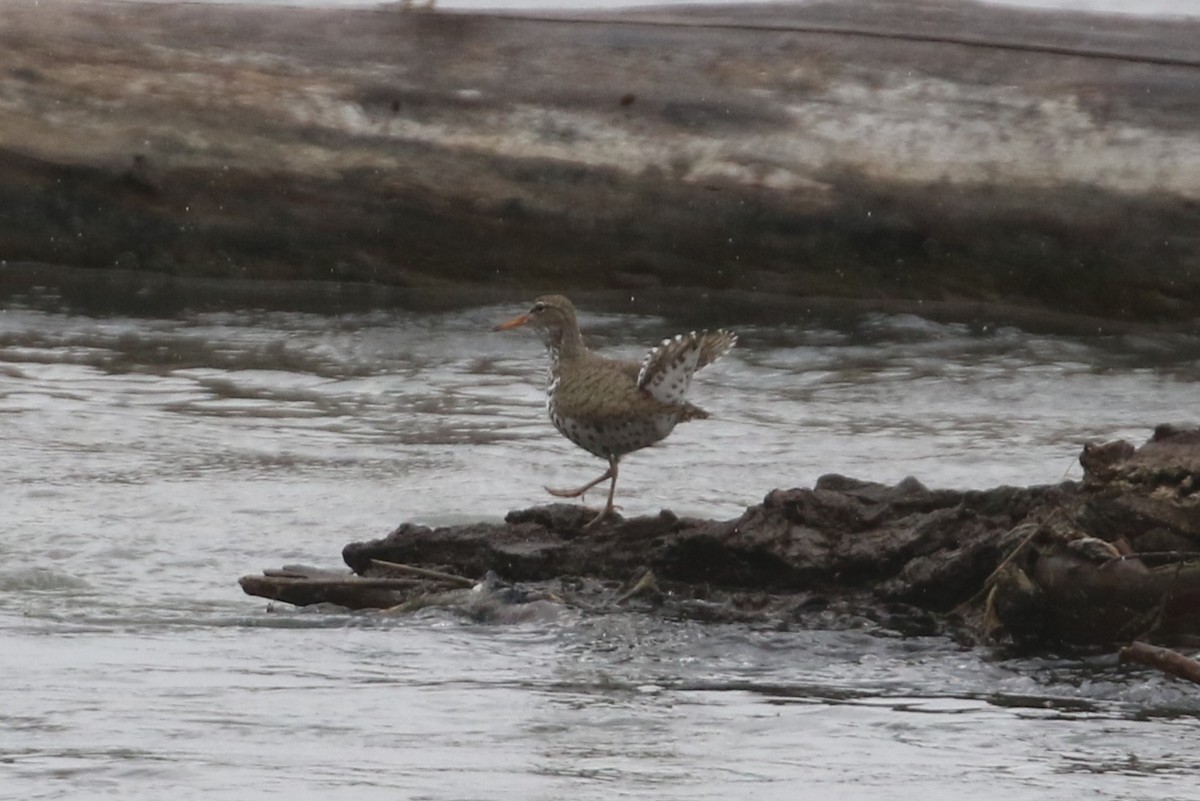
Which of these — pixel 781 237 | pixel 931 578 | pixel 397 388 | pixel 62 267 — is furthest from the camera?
pixel 62 267

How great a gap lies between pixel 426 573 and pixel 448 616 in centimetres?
17

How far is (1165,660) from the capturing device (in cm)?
402

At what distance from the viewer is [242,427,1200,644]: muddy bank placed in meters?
4.69

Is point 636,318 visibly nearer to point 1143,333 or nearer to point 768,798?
point 1143,333

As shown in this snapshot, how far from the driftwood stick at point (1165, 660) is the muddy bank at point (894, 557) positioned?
1.84 ft

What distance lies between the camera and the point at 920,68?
941 centimetres

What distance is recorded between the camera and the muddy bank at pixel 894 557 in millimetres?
4688

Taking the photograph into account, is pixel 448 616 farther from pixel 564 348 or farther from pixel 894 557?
pixel 564 348

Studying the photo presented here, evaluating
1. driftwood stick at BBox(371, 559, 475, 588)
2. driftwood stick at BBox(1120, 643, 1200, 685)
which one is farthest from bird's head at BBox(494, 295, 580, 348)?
driftwood stick at BBox(1120, 643, 1200, 685)

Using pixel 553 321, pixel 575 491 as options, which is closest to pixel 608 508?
pixel 575 491

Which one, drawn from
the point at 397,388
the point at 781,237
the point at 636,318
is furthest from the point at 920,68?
the point at 397,388

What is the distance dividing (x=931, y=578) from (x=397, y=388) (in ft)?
14.1

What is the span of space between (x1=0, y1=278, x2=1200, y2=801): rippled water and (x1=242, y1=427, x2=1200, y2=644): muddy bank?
13cm

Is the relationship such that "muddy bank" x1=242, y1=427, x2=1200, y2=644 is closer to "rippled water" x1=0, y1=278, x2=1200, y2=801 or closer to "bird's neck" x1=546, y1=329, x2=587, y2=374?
"rippled water" x1=0, y1=278, x2=1200, y2=801
